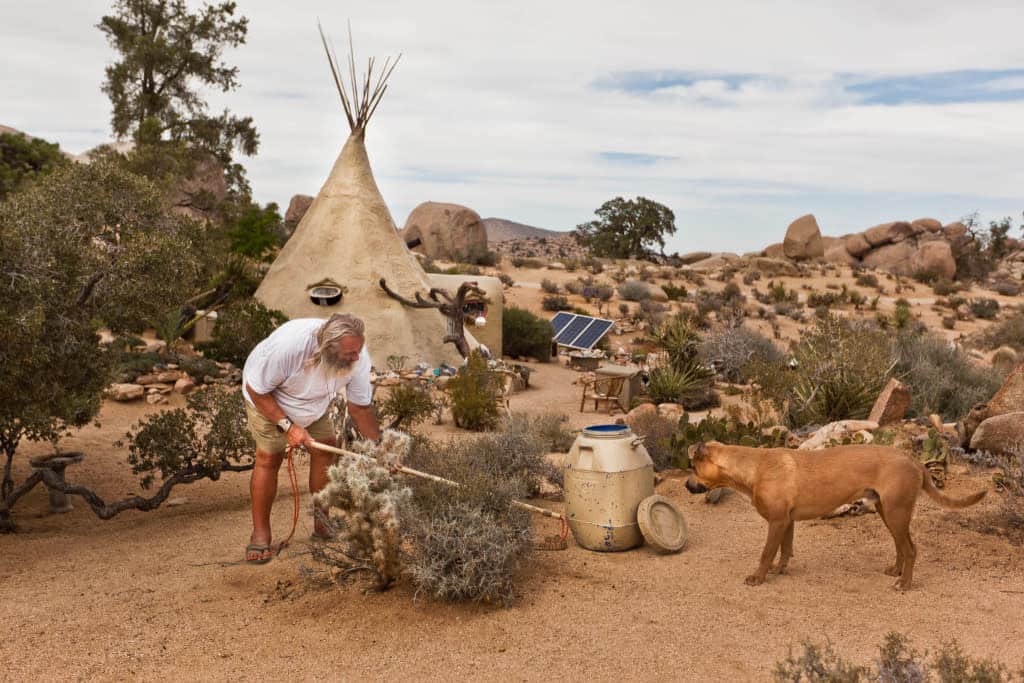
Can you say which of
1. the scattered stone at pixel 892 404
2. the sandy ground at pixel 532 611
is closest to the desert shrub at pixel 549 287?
the scattered stone at pixel 892 404

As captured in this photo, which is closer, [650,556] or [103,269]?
[650,556]

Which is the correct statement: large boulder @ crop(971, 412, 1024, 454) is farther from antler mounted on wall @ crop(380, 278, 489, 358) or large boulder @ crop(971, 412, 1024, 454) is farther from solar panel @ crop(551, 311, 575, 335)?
solar panel @ crop(551, 311, 575, 335)

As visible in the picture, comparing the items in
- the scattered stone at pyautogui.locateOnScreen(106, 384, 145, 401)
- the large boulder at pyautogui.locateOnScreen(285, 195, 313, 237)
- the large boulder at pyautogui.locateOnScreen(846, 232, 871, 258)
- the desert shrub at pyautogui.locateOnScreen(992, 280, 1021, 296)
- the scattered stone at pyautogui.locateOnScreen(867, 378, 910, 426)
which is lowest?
the scattered stone at pyautogui.locateOnScreen(106, 384, 145, 401)

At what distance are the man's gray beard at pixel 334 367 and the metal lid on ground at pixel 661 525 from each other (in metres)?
2.04

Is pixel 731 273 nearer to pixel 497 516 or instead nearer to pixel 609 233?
pixel 609 233

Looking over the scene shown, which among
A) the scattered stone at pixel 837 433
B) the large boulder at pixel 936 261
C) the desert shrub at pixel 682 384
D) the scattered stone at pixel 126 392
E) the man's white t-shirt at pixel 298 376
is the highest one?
the large boulder at pixel 936 261

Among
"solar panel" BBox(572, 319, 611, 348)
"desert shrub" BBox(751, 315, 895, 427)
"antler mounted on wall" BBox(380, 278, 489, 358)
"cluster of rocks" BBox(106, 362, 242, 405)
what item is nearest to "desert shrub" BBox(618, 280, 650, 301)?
"solar panel" BBox(572, 319, 611, 348)

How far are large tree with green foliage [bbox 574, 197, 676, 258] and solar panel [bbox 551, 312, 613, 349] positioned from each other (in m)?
26.0

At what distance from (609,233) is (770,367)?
3637cm

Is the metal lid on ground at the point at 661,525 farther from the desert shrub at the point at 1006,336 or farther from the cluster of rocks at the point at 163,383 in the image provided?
the desert shrub at the point at 1006,336

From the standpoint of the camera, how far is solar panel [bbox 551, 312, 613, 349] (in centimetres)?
1959

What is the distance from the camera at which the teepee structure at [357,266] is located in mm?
14867

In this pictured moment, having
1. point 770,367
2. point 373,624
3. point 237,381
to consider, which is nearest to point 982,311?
point 770,367

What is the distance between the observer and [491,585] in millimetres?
4590
